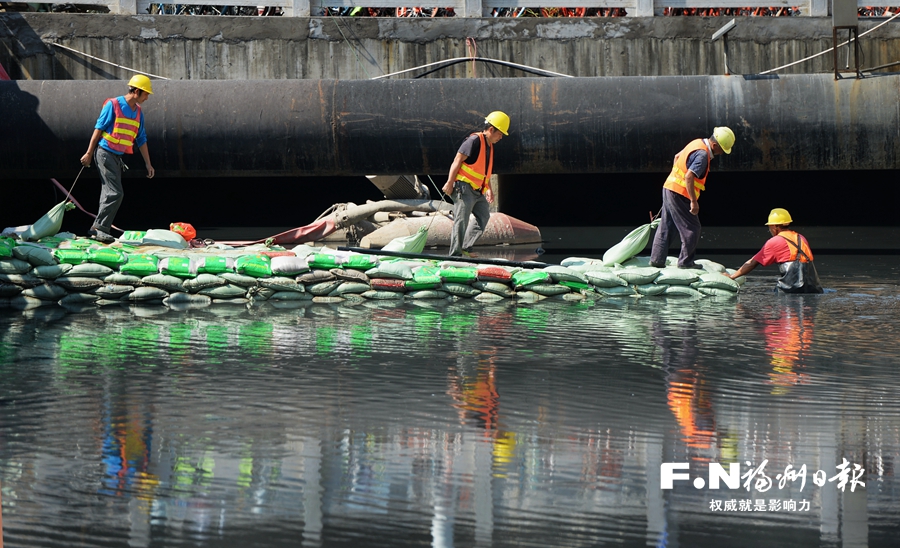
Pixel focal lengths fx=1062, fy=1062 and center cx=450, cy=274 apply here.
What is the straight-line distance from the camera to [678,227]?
28.0 feet

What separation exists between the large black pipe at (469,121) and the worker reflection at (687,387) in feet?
14.2

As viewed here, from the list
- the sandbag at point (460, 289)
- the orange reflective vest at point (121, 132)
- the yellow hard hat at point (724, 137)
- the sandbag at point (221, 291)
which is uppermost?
the orange reflective vest at point (121, 132)

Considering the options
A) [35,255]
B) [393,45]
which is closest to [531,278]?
[35,255]

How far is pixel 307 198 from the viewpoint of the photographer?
1664 cm

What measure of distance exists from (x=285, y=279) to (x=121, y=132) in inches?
93.9

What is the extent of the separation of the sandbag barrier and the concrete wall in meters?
4.80

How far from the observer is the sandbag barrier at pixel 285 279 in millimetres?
8039

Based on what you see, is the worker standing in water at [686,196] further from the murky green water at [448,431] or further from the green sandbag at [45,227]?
the green sandbag at [45,227]

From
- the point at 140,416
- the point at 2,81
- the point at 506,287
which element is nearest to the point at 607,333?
the point at 506,287

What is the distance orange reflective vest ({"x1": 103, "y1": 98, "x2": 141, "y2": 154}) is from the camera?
932cm

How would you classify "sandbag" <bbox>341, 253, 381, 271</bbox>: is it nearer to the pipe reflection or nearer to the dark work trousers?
the pipe reflection

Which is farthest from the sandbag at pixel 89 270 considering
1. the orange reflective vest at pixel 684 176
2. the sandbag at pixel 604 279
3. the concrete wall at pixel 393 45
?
the concrete wall at pixel 393 45

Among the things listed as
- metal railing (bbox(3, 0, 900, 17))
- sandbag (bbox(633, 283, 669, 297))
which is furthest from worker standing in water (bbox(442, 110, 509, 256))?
metal railing (bbox(3, 0, 900, 17))

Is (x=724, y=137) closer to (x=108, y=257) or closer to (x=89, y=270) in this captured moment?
(x=108, y=257)
